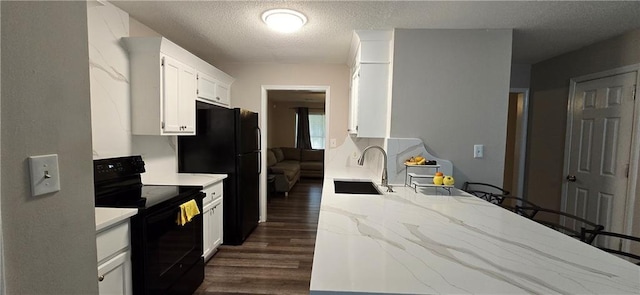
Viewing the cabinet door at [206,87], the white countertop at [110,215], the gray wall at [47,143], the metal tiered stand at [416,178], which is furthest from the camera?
the cabinet door at [206,87]

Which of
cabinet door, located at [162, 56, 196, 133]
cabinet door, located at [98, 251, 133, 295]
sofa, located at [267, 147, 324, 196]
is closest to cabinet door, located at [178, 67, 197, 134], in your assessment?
cabinet door, located at [162, 56, 196, 133]

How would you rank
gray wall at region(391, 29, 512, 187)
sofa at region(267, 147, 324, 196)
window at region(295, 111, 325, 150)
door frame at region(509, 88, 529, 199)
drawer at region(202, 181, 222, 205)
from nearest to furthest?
gray wall at region(391, 29, 512, 187), drawer at region(202, 181, 222, 205), door frame at region(509, 88, 529, 199), sofa at region(267, 147, 324, 196), window at region(295, 111, 325, 150)

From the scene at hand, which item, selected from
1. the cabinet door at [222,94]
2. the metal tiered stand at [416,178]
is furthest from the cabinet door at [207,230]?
the metal tiered stand at [416,178]

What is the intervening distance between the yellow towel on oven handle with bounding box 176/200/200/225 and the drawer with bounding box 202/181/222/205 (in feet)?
1.42

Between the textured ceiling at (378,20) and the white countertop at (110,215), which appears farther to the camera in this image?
the textured ceiling at (378,20)

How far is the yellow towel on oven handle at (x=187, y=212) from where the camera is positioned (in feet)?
6.04

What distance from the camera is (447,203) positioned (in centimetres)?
170

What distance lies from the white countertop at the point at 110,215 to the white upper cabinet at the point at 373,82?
1.85m

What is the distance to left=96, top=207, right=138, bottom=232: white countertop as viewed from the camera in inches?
50.0

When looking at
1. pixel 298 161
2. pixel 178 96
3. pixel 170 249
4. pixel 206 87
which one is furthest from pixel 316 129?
pixel 170 249

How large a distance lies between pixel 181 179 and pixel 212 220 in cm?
50

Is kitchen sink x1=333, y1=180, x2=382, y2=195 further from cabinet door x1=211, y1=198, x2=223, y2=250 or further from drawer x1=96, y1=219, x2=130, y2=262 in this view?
drawer x1=96, y1=219, x2=130, y2=262

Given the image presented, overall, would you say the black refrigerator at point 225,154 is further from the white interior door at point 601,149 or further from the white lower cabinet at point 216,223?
the white interior door at point 601,149

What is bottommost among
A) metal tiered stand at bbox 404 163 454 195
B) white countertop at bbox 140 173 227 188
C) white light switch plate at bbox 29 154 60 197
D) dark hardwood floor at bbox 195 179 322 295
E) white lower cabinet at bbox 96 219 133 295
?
dark hardwood floor at bbox 195 179 322 295
